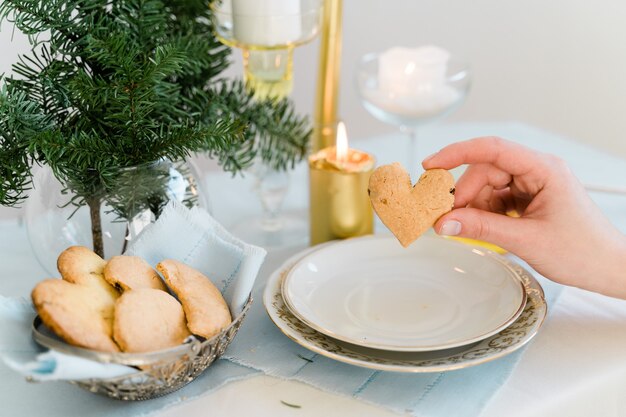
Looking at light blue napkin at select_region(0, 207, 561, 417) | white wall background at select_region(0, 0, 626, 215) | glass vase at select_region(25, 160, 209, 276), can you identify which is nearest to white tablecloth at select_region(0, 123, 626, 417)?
light blue napkin at select_region(0, 207, 561, 417)

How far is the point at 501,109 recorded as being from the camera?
248cm

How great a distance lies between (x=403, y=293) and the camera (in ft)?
2.59

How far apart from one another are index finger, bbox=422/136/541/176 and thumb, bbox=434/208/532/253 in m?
0.06

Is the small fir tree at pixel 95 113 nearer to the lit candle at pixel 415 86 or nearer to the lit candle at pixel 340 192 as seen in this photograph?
the lit candle at pixel 340 192

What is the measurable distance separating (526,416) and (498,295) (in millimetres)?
157

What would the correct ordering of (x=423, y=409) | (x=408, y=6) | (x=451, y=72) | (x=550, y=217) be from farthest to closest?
(x=408, y=6)
(x=451, y=72)
(x=550, y=217)
(x=423, y=409)

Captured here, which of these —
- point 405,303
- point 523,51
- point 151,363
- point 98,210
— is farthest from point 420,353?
point 523,51

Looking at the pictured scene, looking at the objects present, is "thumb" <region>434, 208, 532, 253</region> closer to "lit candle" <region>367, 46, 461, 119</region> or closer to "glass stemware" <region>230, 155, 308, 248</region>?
"glass stemware" <region>230, 155, 308, 248</region>

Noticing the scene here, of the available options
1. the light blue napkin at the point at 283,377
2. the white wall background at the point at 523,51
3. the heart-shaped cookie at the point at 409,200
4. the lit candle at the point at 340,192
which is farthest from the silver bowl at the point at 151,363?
the white wall background at the point at 523,51

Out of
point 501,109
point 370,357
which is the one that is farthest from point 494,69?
point 370,357

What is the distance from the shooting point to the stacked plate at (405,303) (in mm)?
651

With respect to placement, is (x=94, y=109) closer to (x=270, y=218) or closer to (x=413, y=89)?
(x=270, y=218)

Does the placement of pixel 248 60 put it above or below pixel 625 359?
above

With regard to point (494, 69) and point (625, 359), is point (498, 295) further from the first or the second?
point (494, 69)
